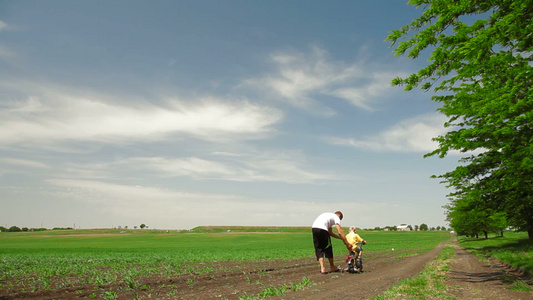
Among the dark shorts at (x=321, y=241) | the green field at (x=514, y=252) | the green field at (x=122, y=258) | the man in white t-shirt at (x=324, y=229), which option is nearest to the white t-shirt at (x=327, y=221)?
the man in white t-shirt at (x=324, y=229)

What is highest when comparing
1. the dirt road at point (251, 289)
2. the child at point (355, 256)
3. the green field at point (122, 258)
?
the child at point (355, 256)

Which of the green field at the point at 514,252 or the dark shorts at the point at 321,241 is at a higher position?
the dark shorts at the point at 321,241

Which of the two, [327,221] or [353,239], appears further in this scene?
[353,239]

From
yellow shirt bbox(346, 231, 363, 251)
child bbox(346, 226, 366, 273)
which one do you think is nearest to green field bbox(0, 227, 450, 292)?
child bbox(346, 226, 366, 273)

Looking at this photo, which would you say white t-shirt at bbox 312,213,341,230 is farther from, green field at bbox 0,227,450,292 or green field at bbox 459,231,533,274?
green field at bbox 459,231,533,274

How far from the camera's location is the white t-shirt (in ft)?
39.5

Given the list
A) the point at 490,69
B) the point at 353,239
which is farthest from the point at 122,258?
the point at 490,69

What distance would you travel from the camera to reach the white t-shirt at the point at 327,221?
1204cm

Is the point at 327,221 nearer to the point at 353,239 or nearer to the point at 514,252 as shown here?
the point at 353,239

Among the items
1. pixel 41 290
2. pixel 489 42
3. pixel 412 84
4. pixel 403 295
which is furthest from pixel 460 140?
pixel 41 290

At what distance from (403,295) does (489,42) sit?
7057 millimetres

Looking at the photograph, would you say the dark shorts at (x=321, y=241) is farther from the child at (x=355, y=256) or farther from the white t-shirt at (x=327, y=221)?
the child at (x=355, y=256)

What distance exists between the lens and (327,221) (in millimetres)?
12102

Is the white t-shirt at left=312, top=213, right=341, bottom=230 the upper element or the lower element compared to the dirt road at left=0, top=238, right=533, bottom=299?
upper
